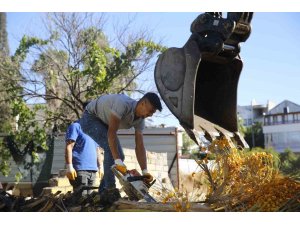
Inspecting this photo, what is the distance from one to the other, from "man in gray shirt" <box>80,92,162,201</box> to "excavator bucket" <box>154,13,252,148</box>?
0.25 meters

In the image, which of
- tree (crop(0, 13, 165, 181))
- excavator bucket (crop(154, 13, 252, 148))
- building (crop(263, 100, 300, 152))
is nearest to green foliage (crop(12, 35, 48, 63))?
tree (crop(0, 13, 165, 181))

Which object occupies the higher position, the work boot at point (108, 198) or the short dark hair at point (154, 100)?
the short dark hair at point (154, 100)

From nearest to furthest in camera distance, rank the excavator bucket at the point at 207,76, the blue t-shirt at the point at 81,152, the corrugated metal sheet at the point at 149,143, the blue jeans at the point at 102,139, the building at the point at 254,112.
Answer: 1. the excavator bucket at the point at 207,76
2. the blue jeans at the point at 102,139
3. the blue t-shirt at the point at 81,152
4. the corrugated metal sheet at the point at 149,143
5. the building at the point at 254,112

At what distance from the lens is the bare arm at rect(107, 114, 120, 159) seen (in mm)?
4652

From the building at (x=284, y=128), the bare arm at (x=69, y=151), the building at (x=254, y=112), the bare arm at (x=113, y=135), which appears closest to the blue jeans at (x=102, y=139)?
the bare arm at (x=113, y=135)

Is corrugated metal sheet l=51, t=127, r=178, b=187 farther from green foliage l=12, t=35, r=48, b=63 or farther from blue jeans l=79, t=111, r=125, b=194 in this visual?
blue jeans l=79, t=111, r=125, b=194

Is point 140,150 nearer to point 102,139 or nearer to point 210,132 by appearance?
point 102,139

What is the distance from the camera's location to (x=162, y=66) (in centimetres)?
489

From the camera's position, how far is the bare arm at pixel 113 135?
4.65 meters

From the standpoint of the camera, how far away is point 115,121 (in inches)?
186

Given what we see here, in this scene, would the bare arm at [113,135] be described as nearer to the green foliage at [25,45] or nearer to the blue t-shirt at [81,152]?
the blue t-shirt at [81,152]

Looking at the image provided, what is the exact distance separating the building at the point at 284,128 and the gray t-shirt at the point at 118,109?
43.3 meters

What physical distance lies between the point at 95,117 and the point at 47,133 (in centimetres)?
969

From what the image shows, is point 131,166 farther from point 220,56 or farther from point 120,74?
point 120,74
